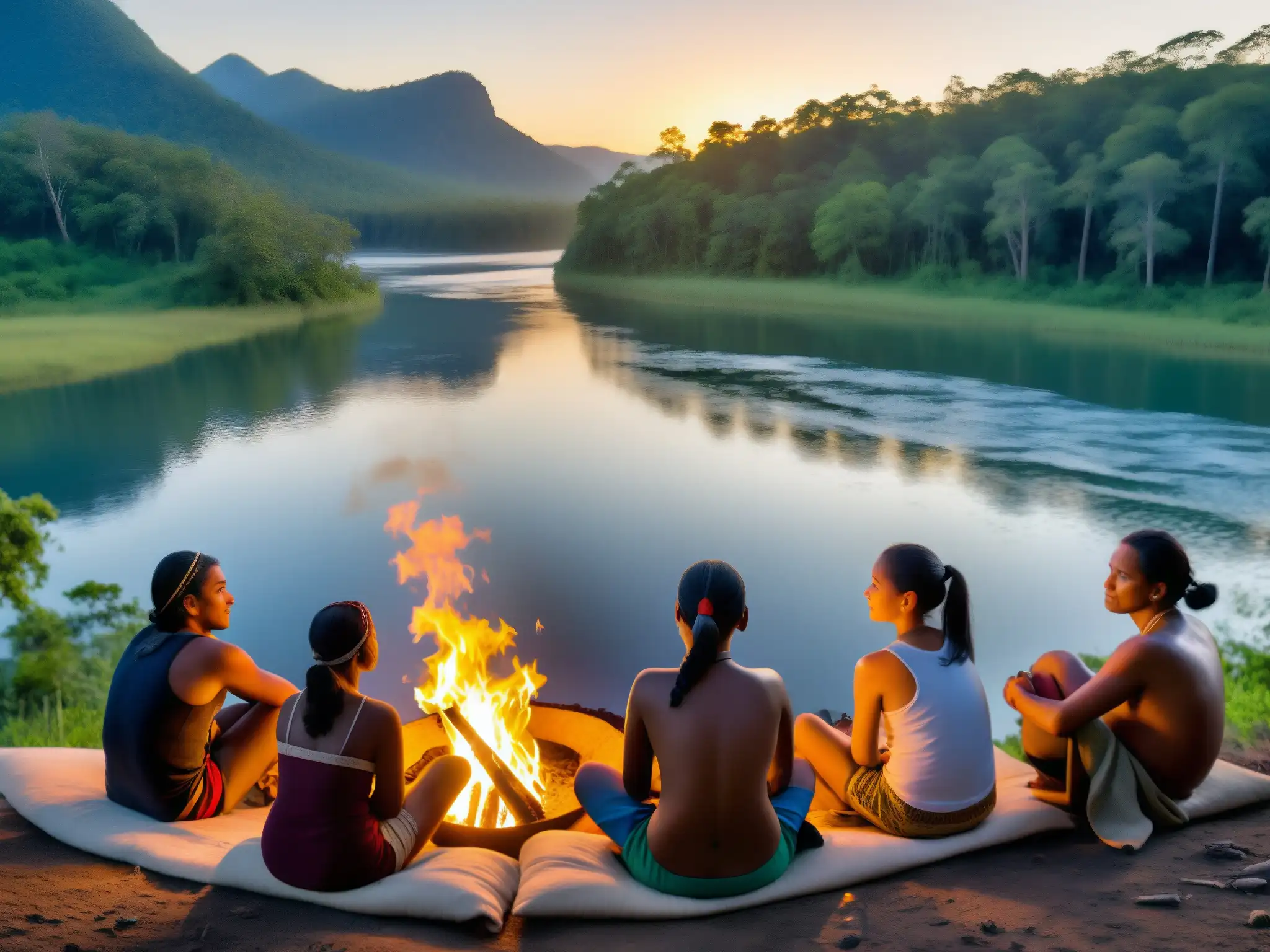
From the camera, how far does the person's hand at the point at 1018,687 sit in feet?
9.09

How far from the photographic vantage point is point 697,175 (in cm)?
4819

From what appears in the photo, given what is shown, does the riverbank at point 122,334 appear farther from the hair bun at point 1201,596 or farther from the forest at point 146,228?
the hair bun at point 1201,596

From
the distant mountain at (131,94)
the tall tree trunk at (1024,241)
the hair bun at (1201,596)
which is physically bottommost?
the hair bun at (1201,596)

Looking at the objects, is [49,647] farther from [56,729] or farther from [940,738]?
[940,738]

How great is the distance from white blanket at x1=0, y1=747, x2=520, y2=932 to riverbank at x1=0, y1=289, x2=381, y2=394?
55.3 feet

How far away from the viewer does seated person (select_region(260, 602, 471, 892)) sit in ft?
7.67

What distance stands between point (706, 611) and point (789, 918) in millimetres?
759

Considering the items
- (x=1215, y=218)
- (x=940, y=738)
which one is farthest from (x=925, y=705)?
(x=1215, y=218)

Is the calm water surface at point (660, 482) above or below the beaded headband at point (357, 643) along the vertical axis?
below

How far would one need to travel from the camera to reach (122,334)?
24.6 meters

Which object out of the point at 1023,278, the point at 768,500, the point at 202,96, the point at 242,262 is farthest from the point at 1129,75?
the point at 202,96

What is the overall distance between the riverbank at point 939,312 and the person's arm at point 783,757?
57.4 feet

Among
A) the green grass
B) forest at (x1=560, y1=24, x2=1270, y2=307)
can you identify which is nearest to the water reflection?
forest at (x1=560, y1=24, x2=1270, y2=307)

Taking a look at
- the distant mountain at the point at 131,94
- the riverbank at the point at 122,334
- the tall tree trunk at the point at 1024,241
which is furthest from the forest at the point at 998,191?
the distant mountain at the point at 131,94
